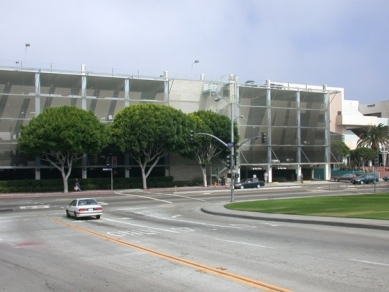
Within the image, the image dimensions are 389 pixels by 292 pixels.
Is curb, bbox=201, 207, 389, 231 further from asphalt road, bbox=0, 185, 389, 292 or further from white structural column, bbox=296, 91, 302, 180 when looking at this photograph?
white structural column, bbox=296, 91, 302, 180

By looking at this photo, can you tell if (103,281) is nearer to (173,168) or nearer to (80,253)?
(80,253)

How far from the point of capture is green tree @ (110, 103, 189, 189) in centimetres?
5869

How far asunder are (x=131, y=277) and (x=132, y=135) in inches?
1956

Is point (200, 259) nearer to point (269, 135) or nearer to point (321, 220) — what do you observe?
point (321, 220)

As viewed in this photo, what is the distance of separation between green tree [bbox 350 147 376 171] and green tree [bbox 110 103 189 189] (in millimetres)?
51104

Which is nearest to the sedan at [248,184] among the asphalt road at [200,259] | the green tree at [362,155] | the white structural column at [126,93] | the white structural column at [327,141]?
the white structural column at [126,93]

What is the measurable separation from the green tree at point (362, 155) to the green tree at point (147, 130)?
51.1 meters

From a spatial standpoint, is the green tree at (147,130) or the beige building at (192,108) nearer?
the green tree at (147,130)

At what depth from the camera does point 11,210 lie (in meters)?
35.6

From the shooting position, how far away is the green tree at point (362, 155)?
96.4 meters

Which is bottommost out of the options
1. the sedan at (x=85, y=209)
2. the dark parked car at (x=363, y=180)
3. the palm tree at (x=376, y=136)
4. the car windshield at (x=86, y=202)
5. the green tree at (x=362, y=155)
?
the sedan at (x=85, y=209)

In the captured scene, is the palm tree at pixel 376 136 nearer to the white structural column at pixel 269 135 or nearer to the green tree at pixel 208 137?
the white structural column at pixel 269 135

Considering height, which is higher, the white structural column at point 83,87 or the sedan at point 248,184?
the white structural column at point 83,87

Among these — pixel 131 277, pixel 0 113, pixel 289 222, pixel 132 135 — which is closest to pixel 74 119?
pixel 132 135
